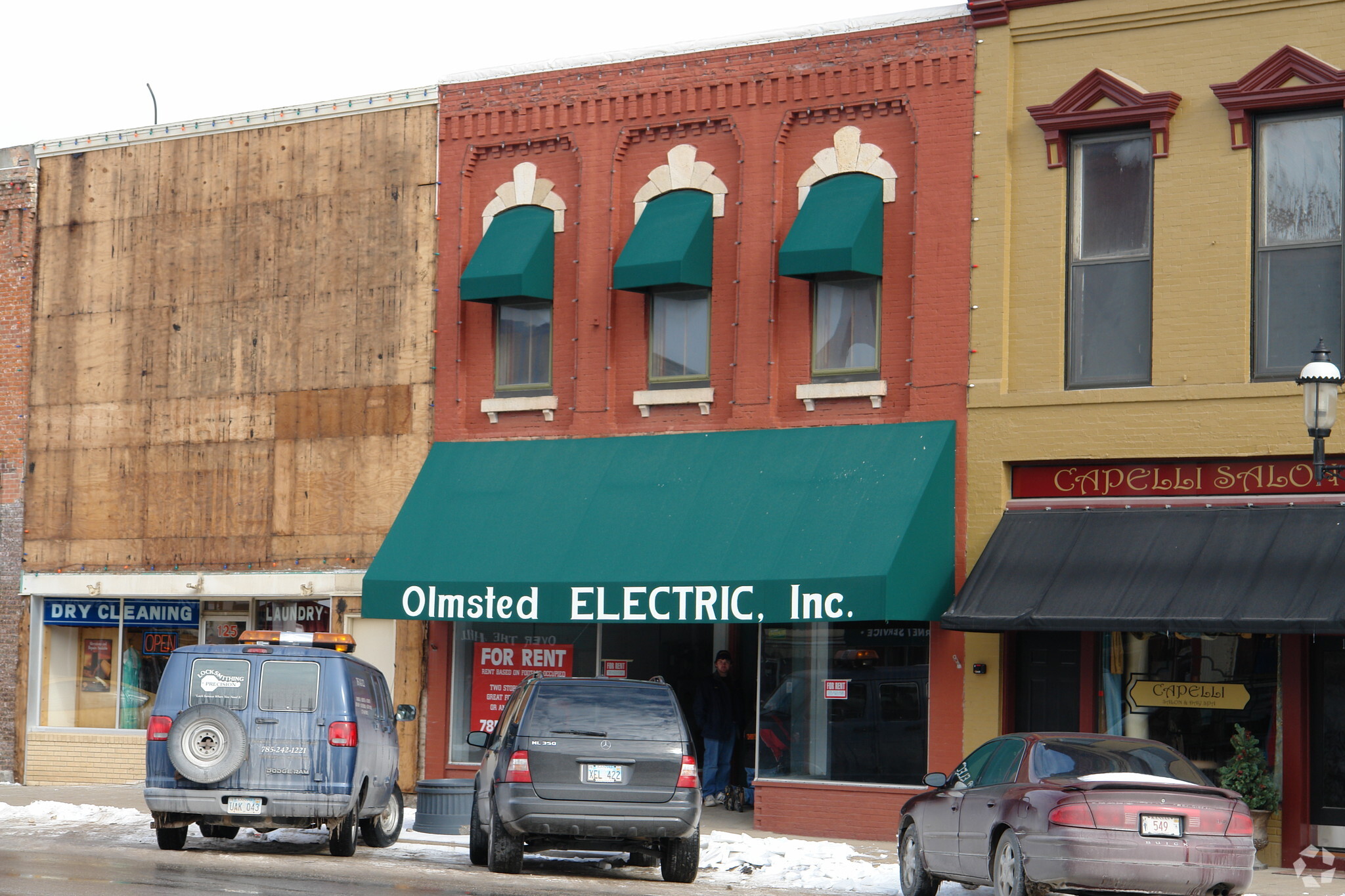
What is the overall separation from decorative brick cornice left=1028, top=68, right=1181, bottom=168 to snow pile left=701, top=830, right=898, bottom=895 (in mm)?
8024

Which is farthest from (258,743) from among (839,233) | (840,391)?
(839,233)

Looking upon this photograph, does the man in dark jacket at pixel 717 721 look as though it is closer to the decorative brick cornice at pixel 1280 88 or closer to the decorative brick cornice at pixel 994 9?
the decorative brick cornice at pixel 994 9

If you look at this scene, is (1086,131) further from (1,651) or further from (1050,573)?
(1,651)

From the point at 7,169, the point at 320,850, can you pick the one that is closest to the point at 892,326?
the point at 320,850

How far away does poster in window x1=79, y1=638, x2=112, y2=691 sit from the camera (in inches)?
981

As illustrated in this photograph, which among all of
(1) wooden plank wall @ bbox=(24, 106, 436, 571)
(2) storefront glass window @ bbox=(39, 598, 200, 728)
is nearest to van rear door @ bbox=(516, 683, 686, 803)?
(1) wooden plank wall @ bbox=(24, 106, 436, 571)

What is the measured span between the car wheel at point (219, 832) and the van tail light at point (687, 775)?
5472mm

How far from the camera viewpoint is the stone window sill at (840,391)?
64.7 ft

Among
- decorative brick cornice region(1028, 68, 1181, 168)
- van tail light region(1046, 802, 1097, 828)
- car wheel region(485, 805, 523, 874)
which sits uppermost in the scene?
decorative brick cornice region(1028, 68, 1181, 168)

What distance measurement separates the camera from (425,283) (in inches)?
894

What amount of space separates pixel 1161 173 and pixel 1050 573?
15.0ft

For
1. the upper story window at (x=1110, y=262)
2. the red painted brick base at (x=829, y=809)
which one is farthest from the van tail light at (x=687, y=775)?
the upper story window at (x=1110, y=262)

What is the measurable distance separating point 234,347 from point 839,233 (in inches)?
368

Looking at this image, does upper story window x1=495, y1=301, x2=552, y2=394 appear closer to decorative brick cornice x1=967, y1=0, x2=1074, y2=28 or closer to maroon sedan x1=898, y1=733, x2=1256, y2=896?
decorative brick cornice x1=967, y1=0, x2=1074, y2=28
